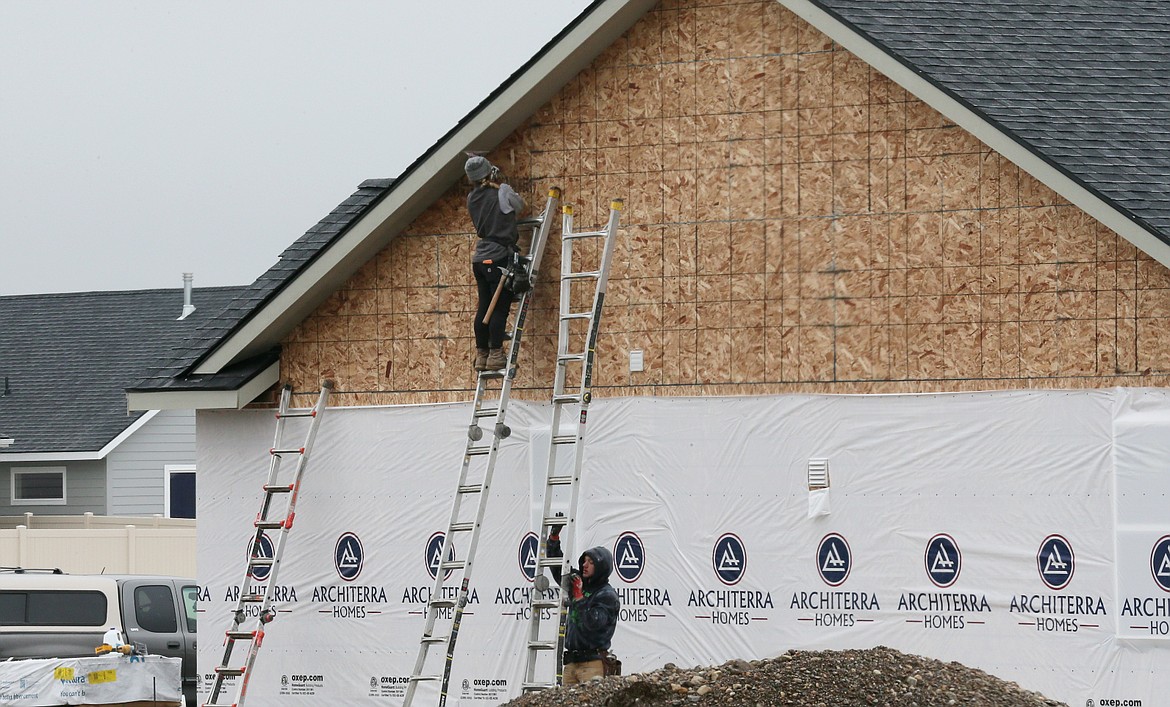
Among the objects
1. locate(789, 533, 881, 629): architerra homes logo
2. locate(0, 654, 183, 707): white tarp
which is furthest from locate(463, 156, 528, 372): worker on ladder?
locate(0, 654, 183, 707): white tarp

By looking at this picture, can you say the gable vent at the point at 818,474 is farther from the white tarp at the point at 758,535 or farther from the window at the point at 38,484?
the window at the point at 38,484

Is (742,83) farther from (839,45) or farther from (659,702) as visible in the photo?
(659,702)

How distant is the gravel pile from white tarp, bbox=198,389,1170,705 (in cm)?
154

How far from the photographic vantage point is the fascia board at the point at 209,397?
1527cm

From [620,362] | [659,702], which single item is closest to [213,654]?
[620,362]

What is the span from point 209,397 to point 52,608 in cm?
399

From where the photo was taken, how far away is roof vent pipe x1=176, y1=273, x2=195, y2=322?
3987cm

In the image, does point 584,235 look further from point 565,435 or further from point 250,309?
point 250,309

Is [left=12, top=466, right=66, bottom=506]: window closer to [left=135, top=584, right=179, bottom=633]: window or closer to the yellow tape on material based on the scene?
[left=135, top=584, right=179, bottom=633]: window

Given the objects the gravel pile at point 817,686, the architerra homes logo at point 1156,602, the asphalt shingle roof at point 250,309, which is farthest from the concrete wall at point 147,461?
the architerra homes logo at point 1156,602

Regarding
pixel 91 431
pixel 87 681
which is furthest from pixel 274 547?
pixel 91 431

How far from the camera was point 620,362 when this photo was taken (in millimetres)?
14438

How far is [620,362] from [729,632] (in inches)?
100

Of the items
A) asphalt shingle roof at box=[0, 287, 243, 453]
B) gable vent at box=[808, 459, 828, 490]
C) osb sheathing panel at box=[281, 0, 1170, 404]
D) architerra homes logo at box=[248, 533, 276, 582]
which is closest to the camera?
osb sheathing panel at box=[281, 0, 1170, 404]
